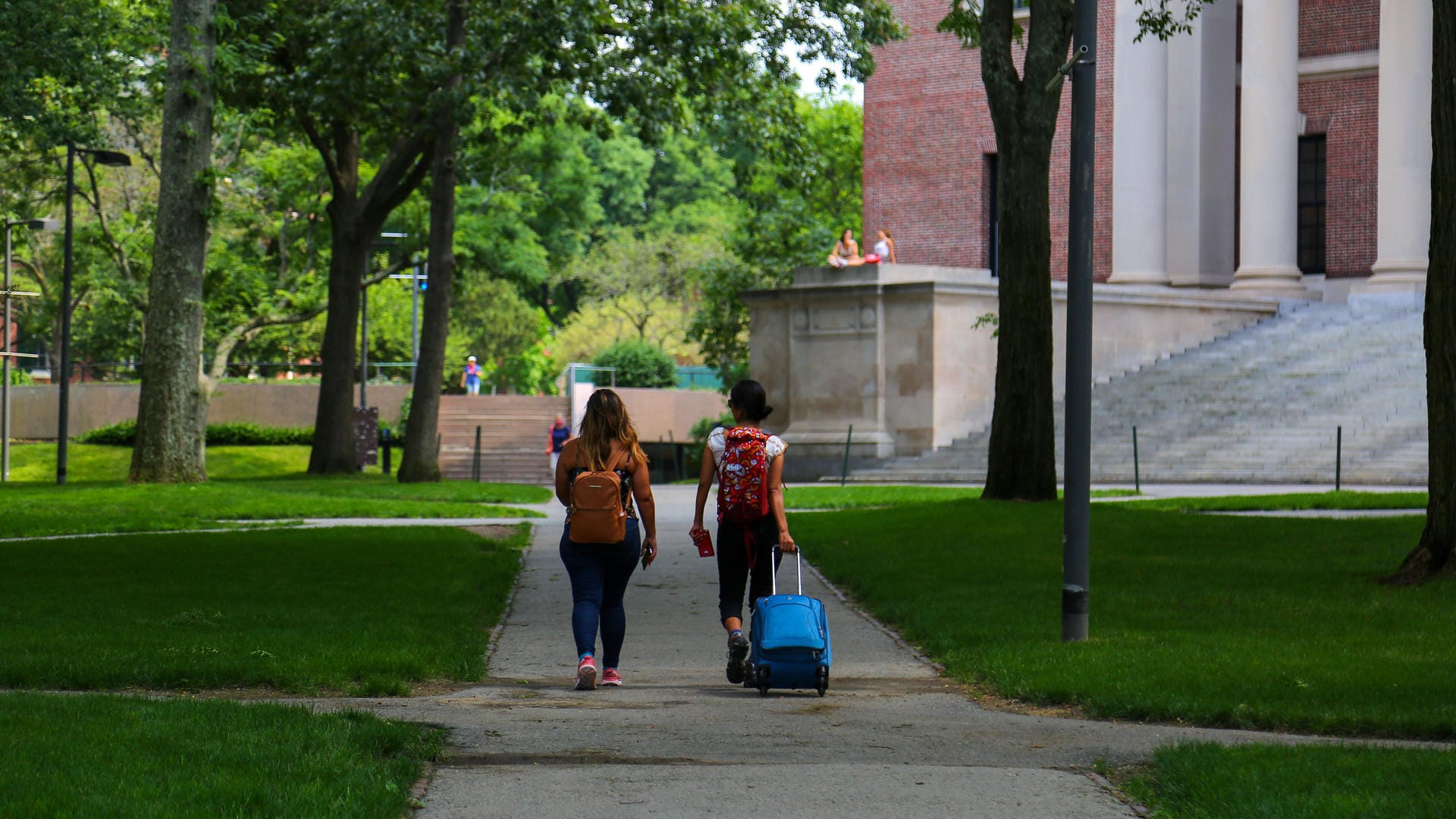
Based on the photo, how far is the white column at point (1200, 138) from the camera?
40.6m

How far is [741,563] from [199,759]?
3.67 meters

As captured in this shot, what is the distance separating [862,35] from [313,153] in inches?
615

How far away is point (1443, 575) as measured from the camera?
13.0m

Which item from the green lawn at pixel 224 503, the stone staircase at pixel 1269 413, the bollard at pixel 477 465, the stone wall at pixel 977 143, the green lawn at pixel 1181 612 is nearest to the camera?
the green lawn at pixel 1181 612

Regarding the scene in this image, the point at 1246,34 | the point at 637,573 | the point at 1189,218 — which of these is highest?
the point at 1246,34

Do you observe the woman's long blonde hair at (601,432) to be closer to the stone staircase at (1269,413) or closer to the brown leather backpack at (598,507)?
the brown leather backpack at (598,507)

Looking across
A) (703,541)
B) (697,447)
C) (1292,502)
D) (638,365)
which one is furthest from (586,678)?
(638,365)

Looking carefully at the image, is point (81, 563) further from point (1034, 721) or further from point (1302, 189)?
point (1302, 189)

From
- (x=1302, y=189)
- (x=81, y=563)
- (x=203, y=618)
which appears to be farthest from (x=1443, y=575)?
(x=1302, y=189)

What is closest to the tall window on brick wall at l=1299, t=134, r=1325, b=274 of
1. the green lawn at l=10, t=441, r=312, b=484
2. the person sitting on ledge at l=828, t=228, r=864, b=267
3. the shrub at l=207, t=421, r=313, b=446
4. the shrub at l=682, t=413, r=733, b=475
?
the person sitting on ledge at l=828, t=228, r=864, b=267

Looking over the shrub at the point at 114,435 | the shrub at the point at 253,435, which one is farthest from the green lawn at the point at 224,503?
the shrub at the point at 253,435

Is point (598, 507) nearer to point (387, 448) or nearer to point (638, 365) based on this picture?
point (387, 448)

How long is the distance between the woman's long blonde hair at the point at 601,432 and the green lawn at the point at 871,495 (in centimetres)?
1497

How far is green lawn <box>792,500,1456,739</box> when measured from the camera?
852cm
